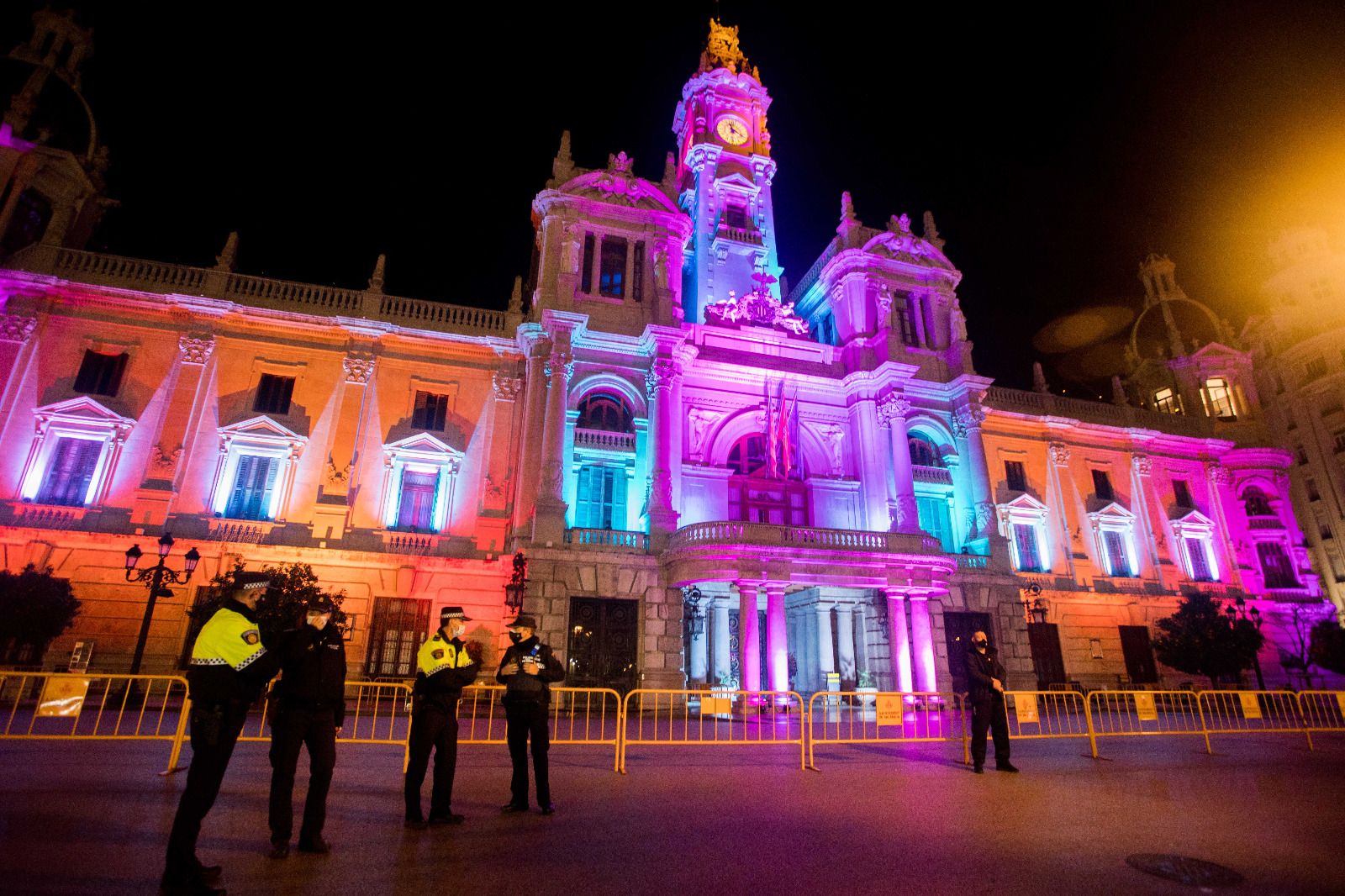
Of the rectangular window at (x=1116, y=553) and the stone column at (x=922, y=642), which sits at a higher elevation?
the rectangular window at (x=1116, y=553)

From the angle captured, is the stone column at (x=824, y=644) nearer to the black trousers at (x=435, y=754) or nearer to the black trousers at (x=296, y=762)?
the black trousers at (x=435, y=754)

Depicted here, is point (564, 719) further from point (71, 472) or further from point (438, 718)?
point (71, 472)

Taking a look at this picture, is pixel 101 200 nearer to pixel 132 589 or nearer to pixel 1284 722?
pixel 132 589

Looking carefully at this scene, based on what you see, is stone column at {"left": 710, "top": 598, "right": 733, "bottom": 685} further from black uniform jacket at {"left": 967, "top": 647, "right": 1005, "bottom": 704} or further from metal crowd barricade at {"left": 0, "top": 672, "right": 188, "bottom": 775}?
metal crowd barricade at {"left": 0, "top": 672, "right": 188, "bottom": 775}

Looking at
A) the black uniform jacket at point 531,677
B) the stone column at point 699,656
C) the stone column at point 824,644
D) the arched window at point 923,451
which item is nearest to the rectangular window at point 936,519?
the arched window at point 923,451

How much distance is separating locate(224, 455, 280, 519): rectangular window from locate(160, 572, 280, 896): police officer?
20.0m

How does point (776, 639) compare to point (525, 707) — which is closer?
point (525, 707)

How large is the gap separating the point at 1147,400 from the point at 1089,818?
143 ft

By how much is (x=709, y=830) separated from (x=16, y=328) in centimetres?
2838

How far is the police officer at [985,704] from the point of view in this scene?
973cm

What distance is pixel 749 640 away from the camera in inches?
815

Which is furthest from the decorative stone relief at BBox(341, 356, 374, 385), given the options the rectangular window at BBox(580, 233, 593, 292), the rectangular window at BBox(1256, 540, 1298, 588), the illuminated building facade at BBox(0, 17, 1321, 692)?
the rectangular window at BBox(1256, 540, 1298, 588)

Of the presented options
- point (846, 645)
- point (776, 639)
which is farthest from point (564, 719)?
point (846, 645)

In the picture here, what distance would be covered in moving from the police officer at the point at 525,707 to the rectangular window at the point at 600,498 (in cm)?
1697
